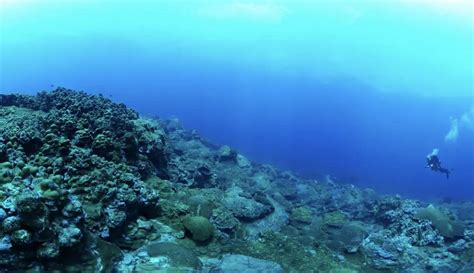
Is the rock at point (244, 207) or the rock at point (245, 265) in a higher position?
the rock at point (244, 207)

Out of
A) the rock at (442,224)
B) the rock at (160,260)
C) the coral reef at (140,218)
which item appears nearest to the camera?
the coral reef at (140,218)

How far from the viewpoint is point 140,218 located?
9930mm

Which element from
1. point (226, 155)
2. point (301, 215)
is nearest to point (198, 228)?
point (301, 215)

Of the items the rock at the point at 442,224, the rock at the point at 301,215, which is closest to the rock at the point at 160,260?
the rock at the point at 301,215

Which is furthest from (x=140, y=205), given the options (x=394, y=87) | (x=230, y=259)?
(x=394, y=87)

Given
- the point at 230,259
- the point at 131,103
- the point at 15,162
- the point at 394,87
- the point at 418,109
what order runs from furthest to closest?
the point at 394,87, the point at 418,109, the point at 131,103, the point at 230,259, the point at 15,162

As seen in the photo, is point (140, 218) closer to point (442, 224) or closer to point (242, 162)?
point (442, 224)

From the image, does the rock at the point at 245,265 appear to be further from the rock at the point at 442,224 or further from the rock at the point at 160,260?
the rock at the point at 442,224

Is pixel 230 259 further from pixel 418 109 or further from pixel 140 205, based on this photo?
pixel 418 109

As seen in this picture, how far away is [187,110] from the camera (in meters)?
97.0

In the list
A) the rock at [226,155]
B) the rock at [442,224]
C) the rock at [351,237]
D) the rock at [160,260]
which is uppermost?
the rock at [226,155]

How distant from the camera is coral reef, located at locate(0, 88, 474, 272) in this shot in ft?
22.6

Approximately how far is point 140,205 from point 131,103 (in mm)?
105414

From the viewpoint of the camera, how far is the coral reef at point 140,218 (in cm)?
688
